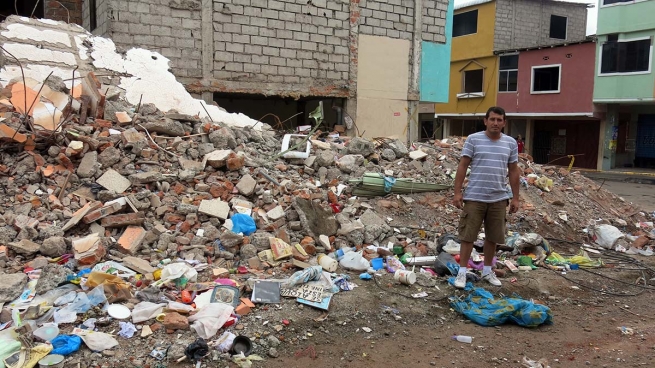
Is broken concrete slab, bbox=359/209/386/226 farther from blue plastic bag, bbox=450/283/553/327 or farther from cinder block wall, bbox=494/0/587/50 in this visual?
cinder block wall, bbox=494/0/587/50

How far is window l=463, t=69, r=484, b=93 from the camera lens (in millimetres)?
26438

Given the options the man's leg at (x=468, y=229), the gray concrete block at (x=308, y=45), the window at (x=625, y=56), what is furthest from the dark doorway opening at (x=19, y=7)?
the window at (x=625, y=56)

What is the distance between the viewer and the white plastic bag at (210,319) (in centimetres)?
349

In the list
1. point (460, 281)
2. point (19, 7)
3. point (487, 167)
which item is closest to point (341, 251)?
point (460, 281)

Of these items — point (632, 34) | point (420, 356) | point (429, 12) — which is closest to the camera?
point (420, 356)

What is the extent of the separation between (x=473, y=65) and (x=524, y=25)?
3139 millimetres

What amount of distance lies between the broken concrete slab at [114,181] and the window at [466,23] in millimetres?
24184

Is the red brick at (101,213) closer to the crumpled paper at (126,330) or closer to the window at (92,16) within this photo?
the crumpled paper at (126,330)

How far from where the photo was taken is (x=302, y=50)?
1143cm

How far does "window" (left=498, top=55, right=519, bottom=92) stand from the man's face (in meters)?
21.8

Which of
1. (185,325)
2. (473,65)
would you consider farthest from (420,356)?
(473,65)

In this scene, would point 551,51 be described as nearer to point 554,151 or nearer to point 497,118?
point 554,151

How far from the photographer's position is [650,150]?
21984mm

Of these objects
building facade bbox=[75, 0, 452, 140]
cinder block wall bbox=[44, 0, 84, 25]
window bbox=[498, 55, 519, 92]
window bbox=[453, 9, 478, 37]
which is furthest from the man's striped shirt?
window bbox=[453, 9, 478, 37]
